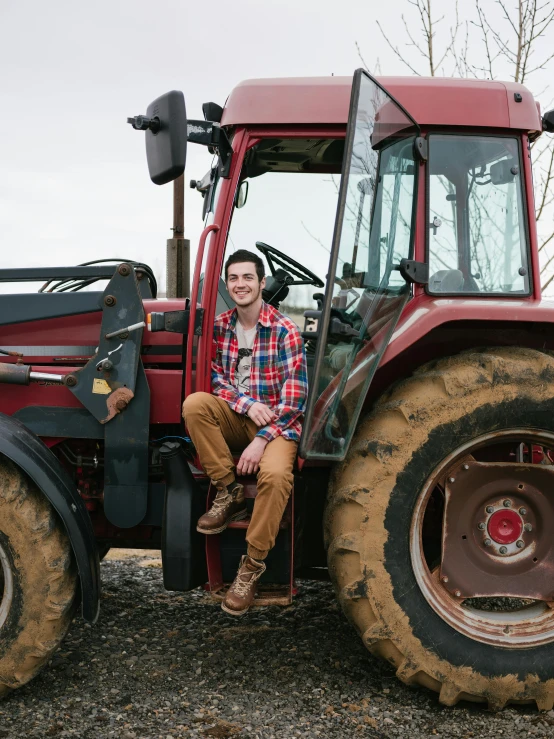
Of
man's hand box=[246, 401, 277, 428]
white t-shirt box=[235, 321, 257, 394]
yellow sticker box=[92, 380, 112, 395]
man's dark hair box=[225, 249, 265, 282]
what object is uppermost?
man's dark hair box=[225, 249, 265, 282]

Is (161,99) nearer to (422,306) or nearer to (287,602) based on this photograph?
(422,306)

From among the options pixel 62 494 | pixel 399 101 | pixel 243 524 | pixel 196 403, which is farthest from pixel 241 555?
pixel 399 101

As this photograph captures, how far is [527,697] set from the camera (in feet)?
9.43

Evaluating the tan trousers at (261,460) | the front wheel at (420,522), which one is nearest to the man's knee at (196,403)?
the tan trousers at (261,460)

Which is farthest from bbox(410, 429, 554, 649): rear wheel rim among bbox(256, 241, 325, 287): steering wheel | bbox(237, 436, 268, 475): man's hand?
bbox(256, 241, 325, 287): steering wheel

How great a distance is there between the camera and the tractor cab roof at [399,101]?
116 inches

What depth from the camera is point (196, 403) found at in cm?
296

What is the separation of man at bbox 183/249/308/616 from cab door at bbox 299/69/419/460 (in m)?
0.25

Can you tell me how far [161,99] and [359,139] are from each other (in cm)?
73

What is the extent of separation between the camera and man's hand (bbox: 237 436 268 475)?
2973mm

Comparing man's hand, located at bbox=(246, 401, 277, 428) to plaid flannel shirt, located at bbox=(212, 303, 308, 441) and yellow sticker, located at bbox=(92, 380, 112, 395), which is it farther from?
yellow sticker, located at bbox=(92, 380, 112, 395)

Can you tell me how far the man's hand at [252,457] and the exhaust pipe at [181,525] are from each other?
23 cm

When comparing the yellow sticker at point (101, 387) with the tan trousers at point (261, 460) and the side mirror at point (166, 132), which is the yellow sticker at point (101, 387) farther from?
the side mirror at point (166, 132)

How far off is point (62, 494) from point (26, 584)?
0.38 m
